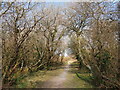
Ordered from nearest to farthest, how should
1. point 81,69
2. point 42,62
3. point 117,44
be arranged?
point 117,44, point 81,69, point 42,62

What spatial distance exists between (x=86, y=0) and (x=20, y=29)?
A: 5.02ft

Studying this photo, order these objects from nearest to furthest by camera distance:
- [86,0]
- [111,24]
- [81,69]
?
[111,24], [86,0], [81,69]

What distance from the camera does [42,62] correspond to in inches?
163

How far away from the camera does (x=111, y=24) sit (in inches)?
72.9

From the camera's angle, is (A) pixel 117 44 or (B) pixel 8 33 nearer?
(A) pixel 117 44

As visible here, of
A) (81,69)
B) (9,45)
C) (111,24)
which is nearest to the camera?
(111,24)

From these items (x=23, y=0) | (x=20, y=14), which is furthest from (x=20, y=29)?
(x=23, y=0)

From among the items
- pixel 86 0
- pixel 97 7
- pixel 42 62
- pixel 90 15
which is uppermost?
pixel 86 0

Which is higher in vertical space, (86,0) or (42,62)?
(86,0)

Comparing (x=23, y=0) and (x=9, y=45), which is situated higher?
(x=23, y=0)

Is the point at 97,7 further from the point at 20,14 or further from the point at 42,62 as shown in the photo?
the point at 42,62

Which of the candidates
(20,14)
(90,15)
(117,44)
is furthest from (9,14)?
(117,44)

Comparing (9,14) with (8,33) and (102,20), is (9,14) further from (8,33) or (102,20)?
(102,20)

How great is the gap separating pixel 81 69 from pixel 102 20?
129 centimetres
